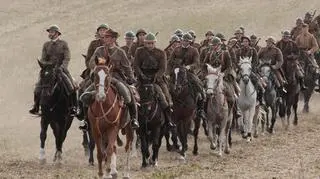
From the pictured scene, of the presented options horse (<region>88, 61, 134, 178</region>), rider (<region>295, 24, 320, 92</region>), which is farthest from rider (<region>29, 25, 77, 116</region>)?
rider (<region>295, 24, 320, 92</region>)

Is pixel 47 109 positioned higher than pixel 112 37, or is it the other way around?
pixel 112 37

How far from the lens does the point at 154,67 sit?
60.6ft

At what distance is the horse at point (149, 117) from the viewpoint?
18.1m

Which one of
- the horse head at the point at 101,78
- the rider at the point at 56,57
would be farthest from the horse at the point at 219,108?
the horse head at the point at 101,78

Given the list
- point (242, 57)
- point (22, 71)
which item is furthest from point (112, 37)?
point (22, 71)

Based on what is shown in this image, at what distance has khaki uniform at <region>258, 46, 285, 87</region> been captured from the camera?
85.3ft

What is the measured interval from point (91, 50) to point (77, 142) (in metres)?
7.24

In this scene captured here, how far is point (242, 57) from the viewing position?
24.0 m

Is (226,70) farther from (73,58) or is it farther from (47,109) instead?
(73,58)

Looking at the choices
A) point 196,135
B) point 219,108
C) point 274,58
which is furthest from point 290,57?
point 196,135

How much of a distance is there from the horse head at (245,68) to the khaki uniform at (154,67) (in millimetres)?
5320

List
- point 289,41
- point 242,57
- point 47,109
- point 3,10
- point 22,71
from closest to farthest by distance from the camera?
point 47,109
point 242,57
point 289,41
point 22,71
point 3,10

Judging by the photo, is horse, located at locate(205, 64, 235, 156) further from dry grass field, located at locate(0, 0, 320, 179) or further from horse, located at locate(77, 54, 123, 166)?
horse, located at locate(77, 54, 123, 166)

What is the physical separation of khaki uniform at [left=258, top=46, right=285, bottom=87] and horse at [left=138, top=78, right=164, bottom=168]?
860 cm
